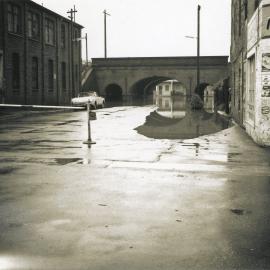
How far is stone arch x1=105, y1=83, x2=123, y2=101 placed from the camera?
59.2 meters

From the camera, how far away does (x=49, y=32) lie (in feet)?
131

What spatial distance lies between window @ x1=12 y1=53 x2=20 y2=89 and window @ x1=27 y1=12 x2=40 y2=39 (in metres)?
2.86

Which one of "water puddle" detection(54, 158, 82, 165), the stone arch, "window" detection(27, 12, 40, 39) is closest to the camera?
"water puddle" detection(54, 158, 82, 165)

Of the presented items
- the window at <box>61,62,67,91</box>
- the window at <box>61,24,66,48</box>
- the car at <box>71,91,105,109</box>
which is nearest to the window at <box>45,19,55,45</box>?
the window at <box>61,24,66,48</box>

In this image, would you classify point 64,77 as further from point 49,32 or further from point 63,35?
point 49,32

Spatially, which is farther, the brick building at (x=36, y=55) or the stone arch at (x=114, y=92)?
the stone arch at (x=114, y=92)

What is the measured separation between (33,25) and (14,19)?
360 cm

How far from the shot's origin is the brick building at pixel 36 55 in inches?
1243

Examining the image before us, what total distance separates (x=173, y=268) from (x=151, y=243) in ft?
2.12

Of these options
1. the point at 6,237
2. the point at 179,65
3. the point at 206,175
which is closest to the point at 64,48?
the point at 179,65

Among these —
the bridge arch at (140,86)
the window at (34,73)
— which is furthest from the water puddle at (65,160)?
the bridge arch at (140,86)

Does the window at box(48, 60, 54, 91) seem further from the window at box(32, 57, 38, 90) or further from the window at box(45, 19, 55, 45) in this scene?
the window at box(32, 57, 38, 90)

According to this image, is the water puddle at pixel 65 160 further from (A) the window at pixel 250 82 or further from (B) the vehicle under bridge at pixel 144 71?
(B) the vehicle under bridge at pixel 144 71

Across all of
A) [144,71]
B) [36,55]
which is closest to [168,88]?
[144,71]
